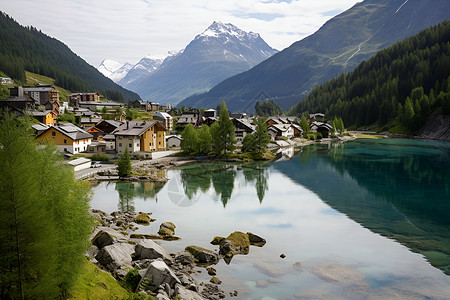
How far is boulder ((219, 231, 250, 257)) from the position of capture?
28.5 meters

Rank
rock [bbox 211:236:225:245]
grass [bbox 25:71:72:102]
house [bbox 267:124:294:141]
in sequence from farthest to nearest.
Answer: grass [bbox 25:71:72:102] → house [bbox 267:124:294:141] → rock [bbox 211:236:225:245]

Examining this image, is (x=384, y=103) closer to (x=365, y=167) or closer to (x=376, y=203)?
(x=365, y=167)

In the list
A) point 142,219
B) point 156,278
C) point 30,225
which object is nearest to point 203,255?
point 156,278

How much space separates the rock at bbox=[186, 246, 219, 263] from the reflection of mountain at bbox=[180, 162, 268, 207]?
1777 cm

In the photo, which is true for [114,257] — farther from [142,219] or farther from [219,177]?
[219,177]

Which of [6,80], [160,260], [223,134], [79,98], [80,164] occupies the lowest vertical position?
[160,260]

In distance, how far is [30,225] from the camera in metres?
13.2

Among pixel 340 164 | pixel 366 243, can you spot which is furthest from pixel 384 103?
pixel 366 243

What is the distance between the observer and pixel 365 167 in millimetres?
73688

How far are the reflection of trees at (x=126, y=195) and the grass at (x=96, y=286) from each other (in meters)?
22.8

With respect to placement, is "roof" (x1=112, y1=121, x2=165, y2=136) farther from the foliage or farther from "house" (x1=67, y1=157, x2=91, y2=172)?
the foliage

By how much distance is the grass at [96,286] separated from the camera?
16500 millimetres

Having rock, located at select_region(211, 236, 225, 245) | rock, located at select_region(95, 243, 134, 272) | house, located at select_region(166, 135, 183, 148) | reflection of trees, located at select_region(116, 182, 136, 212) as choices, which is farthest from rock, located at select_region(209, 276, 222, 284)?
house, located at select_region(166, 135, 183, 148)

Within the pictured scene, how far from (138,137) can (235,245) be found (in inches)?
2065
